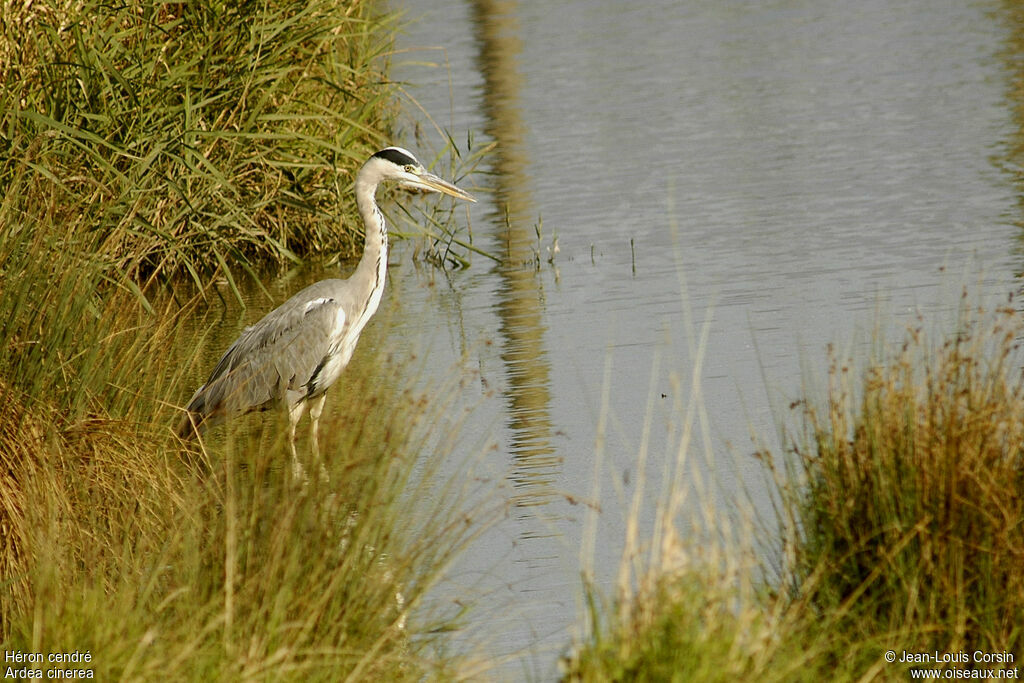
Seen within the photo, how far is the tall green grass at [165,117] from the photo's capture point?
715 centimetres

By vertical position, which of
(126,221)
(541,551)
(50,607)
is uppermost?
(126,221)

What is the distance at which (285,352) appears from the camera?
277 inches

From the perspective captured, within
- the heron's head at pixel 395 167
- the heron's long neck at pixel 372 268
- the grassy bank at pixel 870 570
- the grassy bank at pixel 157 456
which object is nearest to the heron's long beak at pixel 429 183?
the heron's head at pixel 395 167

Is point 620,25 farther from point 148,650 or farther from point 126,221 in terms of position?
point 148,650

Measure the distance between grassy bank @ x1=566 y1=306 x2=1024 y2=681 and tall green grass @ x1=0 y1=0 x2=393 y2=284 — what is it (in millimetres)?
3202

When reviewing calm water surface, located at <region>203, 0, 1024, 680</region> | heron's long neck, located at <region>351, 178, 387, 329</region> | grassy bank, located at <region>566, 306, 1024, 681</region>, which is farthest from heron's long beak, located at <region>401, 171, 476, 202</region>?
grassy bank, located at <region>566, 306, 1024, 681</region>

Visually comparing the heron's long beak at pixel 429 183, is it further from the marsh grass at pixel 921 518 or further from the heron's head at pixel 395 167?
the marsh grass at pixel 921 518

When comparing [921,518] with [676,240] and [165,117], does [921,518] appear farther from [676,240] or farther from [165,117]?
[165,117]

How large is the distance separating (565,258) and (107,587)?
625cm

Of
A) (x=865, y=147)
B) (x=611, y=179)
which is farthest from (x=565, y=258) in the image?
(x=865, y=147)

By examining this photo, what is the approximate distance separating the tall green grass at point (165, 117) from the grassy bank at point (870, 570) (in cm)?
320

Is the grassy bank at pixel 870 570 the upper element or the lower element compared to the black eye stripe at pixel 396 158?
lower

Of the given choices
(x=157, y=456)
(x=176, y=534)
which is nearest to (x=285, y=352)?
(x=157, y=456)

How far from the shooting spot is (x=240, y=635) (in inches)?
154
